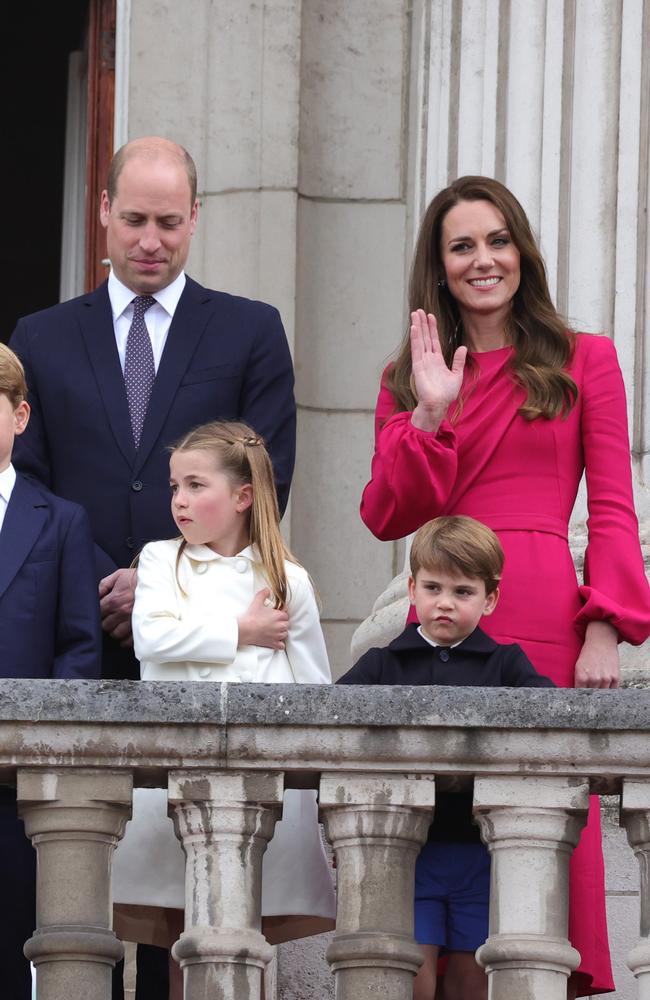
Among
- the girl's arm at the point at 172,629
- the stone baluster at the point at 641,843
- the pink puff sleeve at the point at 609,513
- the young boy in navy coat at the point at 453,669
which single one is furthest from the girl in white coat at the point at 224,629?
the stone baluster at the point at 641,843

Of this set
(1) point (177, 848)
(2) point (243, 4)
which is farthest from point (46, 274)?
(1) point (177, 848)

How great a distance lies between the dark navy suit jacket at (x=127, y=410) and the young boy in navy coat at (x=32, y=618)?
0.32 metres

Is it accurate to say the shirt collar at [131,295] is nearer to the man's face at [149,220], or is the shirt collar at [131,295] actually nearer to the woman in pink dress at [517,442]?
the man's face at [149,220]

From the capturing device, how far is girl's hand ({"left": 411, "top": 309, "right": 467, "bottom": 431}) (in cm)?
478

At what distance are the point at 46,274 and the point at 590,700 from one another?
31.5 feet

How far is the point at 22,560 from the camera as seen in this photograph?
4781 millimetres

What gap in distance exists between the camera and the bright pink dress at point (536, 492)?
4.80 meters

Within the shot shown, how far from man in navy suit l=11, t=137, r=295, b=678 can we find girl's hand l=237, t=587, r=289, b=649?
41cm

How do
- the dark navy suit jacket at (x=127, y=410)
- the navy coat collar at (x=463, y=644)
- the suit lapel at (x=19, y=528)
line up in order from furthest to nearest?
the dark navy suit jacket at (x=127, y=410), the suit lapel at (x=19, y=528), the navy coat collar at (x=463, y=644)

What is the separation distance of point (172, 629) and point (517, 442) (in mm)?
Answer: 795

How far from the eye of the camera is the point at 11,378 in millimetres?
4926

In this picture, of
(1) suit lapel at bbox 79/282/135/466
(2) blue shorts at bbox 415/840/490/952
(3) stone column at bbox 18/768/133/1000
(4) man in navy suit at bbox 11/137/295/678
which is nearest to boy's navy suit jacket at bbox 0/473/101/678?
(4) man in navy suit at bbox 11/137/295/678

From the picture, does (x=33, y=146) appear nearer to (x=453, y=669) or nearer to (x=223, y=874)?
(x=453, y=669)

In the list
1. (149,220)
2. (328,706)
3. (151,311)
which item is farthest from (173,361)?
(328,706)
